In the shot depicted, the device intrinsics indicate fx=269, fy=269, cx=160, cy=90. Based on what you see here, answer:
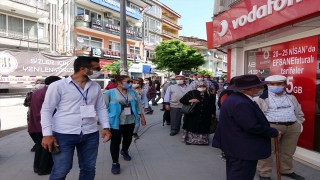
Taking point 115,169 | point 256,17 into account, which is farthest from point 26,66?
point 256,17

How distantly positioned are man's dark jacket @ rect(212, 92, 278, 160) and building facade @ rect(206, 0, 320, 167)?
6.28 ft

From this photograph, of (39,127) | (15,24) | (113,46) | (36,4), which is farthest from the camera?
(113,46)

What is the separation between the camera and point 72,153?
2982mm

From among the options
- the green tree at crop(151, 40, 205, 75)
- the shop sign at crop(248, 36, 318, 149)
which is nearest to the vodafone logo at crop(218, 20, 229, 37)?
the shop sign at crop(248, 36, 318, 149)

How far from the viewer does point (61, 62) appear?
18.1 metres

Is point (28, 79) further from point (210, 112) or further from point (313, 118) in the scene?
point (313, 118)

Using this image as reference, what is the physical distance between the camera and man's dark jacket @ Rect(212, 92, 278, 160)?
2.73m

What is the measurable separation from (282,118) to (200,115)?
227 centimetres

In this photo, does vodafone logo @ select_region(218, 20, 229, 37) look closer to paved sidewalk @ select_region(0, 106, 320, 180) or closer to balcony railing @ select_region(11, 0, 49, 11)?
paved sidewalk @ select_region(0, 106, 320, 180)

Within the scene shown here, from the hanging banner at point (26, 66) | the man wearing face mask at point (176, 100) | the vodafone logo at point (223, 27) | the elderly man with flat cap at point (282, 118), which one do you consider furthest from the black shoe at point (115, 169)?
the hanging banner at point (26, 66)

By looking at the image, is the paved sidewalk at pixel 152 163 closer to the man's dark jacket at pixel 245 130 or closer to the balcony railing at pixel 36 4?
the man's dark jacket at pixel 245 130

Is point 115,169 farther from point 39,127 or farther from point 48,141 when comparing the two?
point 48,141

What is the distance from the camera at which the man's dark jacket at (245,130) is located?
8.95 feet

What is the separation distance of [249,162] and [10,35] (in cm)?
2343
